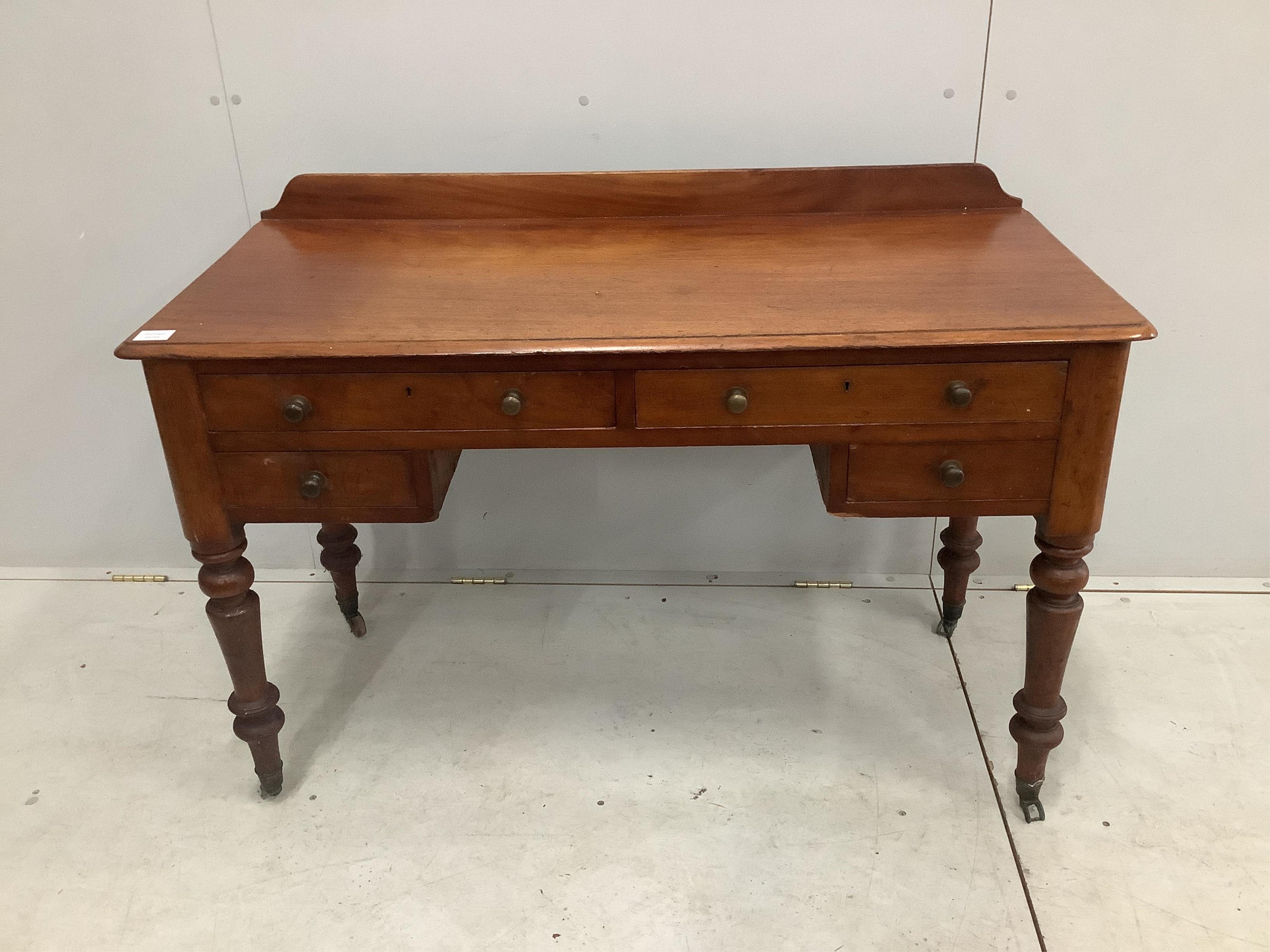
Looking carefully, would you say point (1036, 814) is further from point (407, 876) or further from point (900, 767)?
point (407, 876)

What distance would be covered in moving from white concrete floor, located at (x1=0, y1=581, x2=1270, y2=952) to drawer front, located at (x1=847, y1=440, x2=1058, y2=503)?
0.65 m

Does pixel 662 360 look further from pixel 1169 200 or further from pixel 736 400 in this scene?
pixel 1169 200

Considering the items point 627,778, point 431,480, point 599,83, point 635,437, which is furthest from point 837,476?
point 599,83

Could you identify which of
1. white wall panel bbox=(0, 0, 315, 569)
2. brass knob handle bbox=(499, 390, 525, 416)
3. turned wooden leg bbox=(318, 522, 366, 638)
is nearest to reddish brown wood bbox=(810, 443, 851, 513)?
brass knob handle bbox=(499, 390, 525, 416)

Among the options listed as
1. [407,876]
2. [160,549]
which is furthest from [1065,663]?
[160,549]

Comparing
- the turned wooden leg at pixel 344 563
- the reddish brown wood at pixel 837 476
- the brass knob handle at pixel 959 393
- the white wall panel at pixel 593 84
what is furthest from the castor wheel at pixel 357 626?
the brass knob handle at pixel 959 393

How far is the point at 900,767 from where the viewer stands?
2.00 metres

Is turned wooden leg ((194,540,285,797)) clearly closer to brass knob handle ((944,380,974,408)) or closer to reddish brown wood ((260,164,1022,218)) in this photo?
reddish brown wood ((260,164,1022,218))

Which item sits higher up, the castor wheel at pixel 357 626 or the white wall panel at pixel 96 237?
the white wall panel at pixel 96 237

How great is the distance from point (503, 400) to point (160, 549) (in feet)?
5.06

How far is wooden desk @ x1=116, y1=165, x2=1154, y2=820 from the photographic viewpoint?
151 cm

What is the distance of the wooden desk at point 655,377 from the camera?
151cm

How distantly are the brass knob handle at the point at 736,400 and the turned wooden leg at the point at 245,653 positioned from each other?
2.80 feet

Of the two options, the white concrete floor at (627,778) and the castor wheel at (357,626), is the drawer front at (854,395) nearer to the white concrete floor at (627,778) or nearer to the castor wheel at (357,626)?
the white concrete floor at (627,778)
